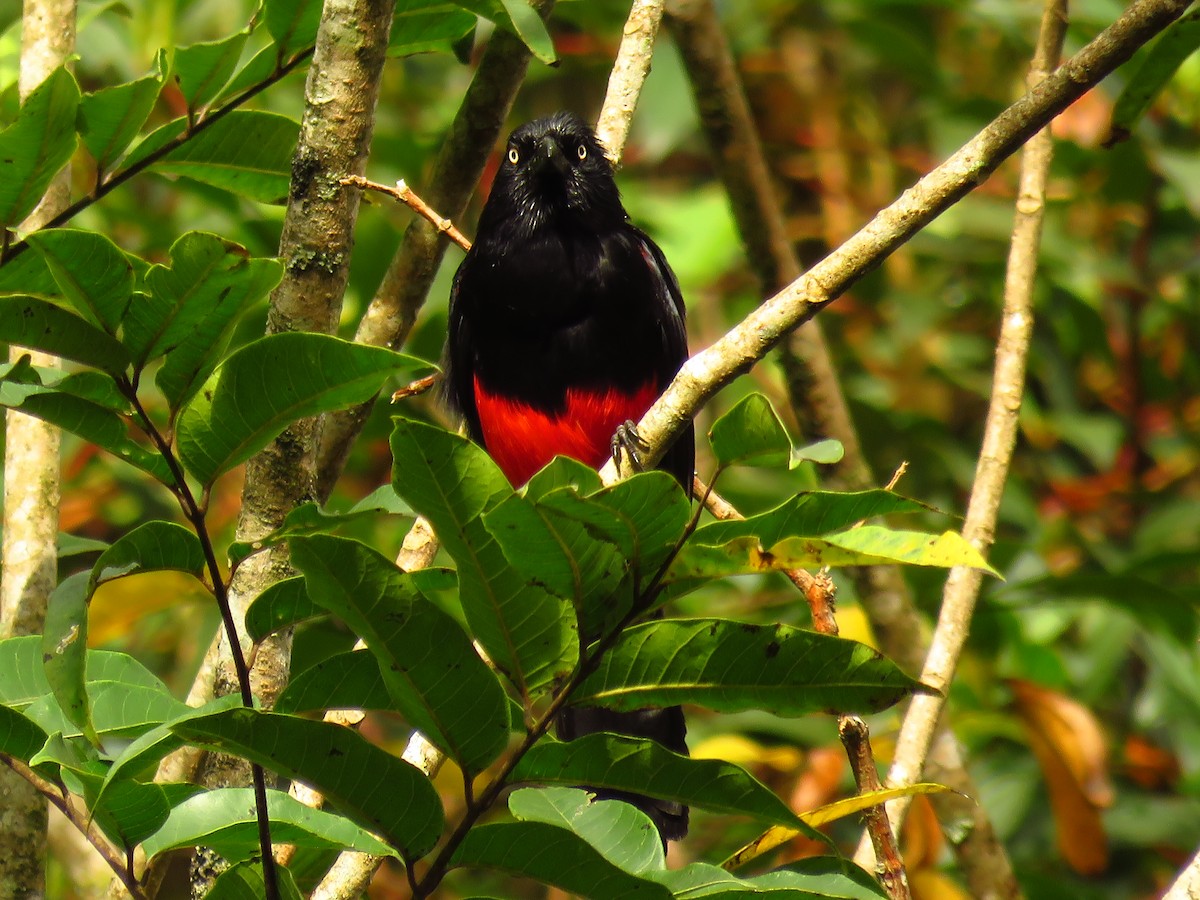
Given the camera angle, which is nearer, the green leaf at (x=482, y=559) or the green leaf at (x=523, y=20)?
the green leaf at (x=482, y=559)

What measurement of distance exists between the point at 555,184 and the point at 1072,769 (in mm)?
1845

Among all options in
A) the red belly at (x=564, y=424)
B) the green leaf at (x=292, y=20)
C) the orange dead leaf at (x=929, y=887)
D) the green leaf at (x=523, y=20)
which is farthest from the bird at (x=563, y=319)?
the green leaf at (x=523, y=20)

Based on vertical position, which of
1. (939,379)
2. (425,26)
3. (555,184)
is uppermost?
(555,184)

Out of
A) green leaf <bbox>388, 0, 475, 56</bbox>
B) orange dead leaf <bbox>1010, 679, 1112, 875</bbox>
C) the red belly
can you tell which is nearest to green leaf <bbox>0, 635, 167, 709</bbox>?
green leaf <bbox>388, 0, 475, 56</bbox>

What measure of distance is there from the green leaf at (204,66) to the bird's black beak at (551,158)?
151 centimetres

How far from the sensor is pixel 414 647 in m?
1.14

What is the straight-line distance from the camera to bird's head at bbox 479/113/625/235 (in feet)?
11.0

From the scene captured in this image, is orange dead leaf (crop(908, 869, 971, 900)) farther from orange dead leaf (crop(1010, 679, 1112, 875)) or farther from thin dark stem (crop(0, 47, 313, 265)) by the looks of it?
thin dark stem (crop(0, 47, 313, 265))

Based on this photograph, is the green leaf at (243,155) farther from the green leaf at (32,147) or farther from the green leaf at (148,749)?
the green leaf at (148,749)

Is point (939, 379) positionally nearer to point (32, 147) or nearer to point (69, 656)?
point (32, 147)

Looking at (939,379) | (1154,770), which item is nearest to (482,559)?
(1154,770)

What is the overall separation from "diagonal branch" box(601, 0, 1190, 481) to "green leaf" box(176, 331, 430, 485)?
1.66ft

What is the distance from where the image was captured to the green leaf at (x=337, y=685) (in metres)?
1.31

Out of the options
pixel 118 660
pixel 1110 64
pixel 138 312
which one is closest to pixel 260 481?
pixel 118 660
